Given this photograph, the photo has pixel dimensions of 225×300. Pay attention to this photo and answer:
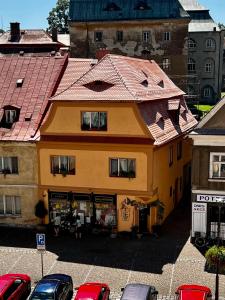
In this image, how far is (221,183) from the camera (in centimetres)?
3066

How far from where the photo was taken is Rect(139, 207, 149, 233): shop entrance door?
33312 mm

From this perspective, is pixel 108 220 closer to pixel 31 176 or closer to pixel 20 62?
pixel 31 176

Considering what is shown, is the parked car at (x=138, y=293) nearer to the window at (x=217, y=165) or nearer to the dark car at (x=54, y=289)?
the dark car at (x=54, y=289)

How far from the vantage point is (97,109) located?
3256 centimetres

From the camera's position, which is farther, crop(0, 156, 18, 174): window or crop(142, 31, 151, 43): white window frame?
crop(142, 31, 151, 43): white window frame

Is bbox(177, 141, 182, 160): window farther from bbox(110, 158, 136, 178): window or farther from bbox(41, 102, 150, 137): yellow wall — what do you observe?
bbox(41, 102, 150, 137): yellow wall

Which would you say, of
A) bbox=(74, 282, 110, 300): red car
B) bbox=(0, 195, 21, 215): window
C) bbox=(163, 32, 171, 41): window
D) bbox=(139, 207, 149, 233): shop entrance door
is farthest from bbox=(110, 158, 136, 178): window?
bbox=(163, 32, 171, 41): window

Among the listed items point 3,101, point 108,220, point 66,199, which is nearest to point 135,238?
point 108,220

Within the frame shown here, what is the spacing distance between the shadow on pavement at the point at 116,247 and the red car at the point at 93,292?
5.14 meters

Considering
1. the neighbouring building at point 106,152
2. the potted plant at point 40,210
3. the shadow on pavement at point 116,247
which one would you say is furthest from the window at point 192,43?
the potted plant at point 40,210

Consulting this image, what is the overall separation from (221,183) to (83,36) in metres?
47.6

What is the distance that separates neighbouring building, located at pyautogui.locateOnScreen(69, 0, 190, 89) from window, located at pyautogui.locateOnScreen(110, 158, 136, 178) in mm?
41658

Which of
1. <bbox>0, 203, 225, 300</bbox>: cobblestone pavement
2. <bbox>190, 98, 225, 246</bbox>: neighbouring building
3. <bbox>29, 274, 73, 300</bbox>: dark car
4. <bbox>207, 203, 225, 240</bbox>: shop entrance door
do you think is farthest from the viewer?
<bbox>207, 203, 225, 240</bbox>: shop entrance door

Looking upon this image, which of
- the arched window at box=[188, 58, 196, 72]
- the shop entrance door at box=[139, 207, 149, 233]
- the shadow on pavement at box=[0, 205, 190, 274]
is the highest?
the arched window at box=[188, 58, 196, 72]
